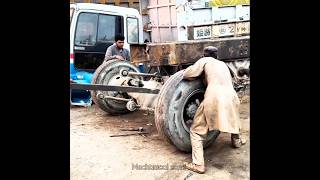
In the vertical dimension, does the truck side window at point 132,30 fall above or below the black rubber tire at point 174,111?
above

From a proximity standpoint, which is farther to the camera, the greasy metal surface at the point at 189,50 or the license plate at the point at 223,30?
the license plate at the point at 223,30

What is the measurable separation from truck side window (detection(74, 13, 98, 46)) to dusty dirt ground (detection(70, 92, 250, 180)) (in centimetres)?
260

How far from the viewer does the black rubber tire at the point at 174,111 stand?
15.3ft

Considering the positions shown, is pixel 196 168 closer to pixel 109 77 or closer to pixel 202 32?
pixel 109 77

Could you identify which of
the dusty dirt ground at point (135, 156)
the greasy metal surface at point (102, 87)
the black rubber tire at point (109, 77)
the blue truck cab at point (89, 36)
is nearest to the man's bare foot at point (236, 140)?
the dusty dirt ground at point (135, 156)

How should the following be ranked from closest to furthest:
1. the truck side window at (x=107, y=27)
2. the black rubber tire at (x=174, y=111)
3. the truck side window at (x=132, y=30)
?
the black rubber tire at (x=174, y=111), the truck side window at (x=107, y=27), the truck side window at (x=132, y=30)

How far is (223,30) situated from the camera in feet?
23.5

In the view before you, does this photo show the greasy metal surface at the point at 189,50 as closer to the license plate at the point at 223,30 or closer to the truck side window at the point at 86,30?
the license plate at the point at 223,30

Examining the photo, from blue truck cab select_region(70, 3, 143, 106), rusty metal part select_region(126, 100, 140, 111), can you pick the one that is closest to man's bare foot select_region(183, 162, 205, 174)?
rusty metal part select_region(126, 100, 140, 111)

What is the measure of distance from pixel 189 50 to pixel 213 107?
164 cm

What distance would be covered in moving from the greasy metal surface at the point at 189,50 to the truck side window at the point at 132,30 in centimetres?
325

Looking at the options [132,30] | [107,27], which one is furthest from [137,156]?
[132,30]
